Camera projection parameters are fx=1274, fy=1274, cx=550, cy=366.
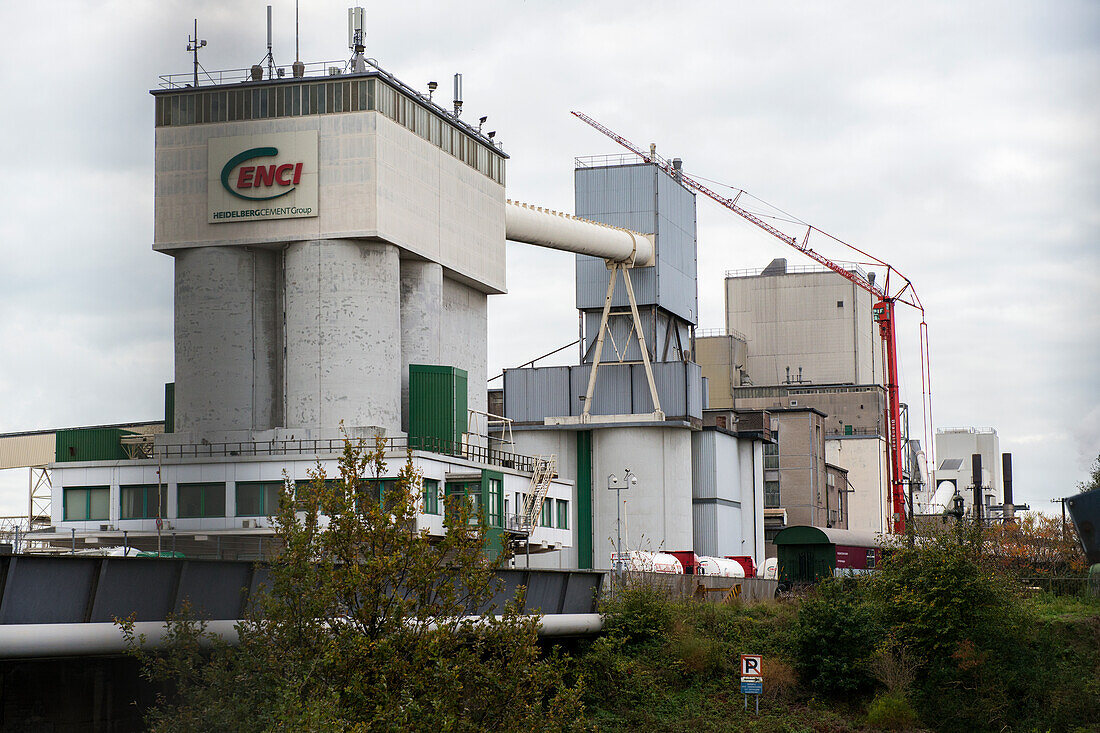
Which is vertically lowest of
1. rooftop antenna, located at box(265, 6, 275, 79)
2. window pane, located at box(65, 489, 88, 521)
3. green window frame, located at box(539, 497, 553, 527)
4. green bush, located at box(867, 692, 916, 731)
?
green bush, located at box(867, 692, 916, 731)

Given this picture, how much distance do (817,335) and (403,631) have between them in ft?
424

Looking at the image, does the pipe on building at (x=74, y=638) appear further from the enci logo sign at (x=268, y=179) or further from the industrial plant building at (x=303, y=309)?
the enci logo sign at (x=268, y=179)

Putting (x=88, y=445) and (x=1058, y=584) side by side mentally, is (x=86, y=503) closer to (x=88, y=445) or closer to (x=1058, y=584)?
(x=88, y=445)

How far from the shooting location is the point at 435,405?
204 feet

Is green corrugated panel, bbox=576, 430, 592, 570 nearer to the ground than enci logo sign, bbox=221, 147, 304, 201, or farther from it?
nearer to the ground

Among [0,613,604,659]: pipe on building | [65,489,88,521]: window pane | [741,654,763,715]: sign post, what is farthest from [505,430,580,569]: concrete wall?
[0,613,604,659]: pipe on building

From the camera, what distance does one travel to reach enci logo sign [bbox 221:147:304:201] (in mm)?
58219

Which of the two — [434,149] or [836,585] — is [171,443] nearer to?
[434,149]

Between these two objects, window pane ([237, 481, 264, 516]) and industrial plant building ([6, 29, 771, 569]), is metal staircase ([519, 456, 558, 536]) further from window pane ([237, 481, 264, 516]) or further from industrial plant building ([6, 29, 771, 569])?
window pane ([237, 481, 264, 516])

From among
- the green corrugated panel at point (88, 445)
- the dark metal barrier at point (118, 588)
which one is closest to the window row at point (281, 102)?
the green corrugated panel at point (88, 445)

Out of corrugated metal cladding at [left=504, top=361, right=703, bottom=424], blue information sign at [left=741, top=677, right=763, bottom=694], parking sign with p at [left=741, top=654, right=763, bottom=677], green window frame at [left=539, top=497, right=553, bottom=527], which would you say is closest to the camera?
blue information sign at [left=741, top=677, right=763, bottom=694]

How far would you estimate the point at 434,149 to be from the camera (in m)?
63.5

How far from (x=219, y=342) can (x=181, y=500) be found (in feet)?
29.5

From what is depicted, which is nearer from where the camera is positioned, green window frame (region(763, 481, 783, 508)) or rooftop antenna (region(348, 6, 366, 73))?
rooftop antenna (region(348, 6, 366, 73))
